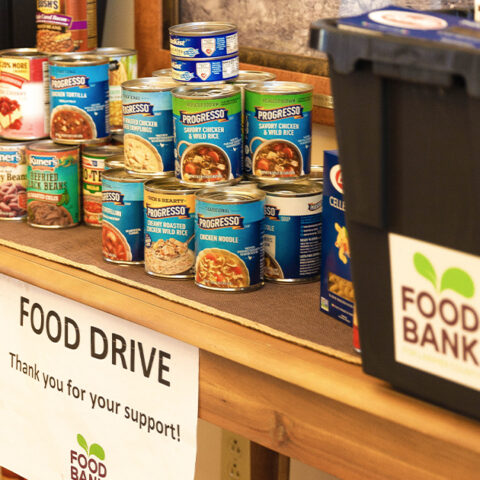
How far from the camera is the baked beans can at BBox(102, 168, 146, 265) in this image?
148 cm

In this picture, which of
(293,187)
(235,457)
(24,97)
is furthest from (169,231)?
(235,457)

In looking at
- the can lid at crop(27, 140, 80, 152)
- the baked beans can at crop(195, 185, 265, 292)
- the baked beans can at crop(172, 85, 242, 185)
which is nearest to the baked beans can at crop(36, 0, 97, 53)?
the can lid at crop(27, 140, 80, 152)

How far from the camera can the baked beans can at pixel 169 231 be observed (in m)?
1.41

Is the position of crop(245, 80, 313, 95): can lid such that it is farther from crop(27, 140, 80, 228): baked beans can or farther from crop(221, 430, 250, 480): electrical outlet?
crop(221, 430, 250, 480): electrical outlet

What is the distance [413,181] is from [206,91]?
0.63m

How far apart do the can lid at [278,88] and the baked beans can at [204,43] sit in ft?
0.23

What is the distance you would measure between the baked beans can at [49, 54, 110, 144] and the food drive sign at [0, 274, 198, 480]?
0.29 m

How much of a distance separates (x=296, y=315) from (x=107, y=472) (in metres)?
0.46

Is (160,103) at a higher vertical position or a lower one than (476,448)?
higher

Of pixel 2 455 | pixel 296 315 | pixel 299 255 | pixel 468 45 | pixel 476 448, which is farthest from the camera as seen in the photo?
pixel 2 455

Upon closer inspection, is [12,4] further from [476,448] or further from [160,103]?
[476,448]

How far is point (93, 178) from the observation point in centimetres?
167

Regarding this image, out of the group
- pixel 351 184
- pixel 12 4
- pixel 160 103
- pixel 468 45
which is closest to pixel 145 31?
pixel 12 4

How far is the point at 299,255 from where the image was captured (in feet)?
4.69
